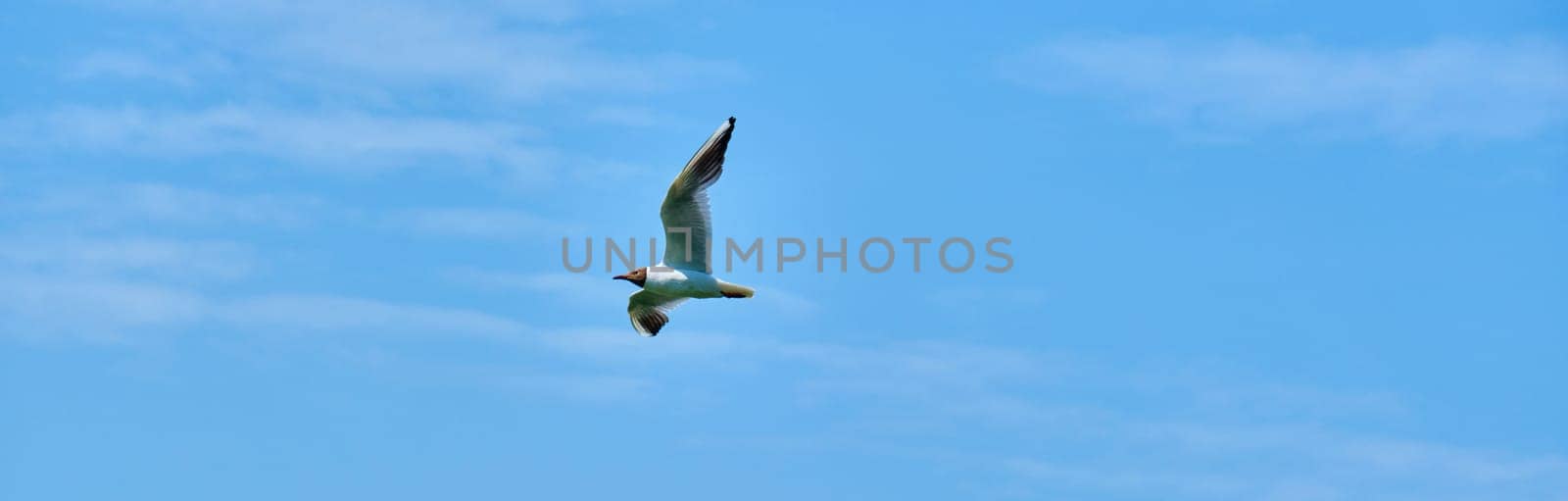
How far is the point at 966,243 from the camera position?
1275 inches

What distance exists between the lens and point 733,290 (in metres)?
32.3

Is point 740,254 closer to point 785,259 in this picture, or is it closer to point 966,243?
point 785,259

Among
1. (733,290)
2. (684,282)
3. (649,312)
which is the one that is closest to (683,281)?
(684,282)

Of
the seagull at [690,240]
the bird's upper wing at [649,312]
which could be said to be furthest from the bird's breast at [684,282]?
the bird's upper wing at [649,312]

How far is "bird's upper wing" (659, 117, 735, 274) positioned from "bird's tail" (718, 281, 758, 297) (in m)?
0.48

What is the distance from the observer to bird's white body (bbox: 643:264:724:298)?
1278 inches

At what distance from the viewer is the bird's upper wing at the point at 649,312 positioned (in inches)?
1364

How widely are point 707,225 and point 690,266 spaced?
1209 millimetres

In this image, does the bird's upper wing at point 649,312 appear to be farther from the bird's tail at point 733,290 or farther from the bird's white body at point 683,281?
the bird's tail at point 733,290

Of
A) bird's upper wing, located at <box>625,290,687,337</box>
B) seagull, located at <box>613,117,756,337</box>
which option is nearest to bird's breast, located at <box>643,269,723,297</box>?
seagull, located at <box>613,117,756,337</box>

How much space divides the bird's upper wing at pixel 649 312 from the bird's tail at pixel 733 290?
7.61ft

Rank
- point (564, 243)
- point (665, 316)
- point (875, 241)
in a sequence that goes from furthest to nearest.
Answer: point (665, 316) < point (875, 241) < point (564, 243)

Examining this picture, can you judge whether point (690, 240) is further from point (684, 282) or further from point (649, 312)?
point (649, 312)

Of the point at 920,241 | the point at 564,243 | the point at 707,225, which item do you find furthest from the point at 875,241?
the point at 564,243
